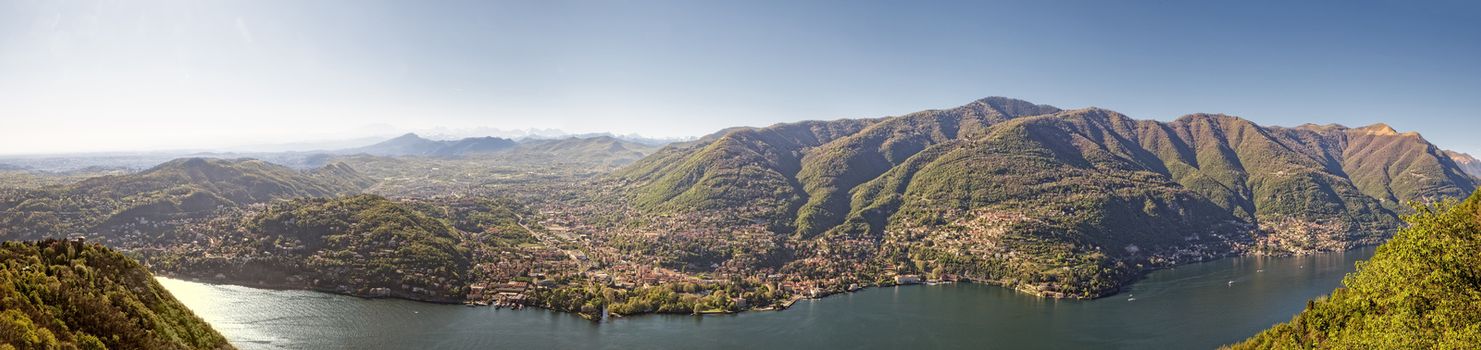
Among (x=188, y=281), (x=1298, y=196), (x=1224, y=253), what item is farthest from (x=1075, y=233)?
(x=188, y=281)

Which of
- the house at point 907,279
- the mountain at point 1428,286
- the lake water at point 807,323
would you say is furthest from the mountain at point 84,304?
the house at point 907,279

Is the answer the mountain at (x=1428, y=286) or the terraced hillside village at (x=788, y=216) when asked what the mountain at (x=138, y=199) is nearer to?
the terraced hillside village at (x=788, y=216)

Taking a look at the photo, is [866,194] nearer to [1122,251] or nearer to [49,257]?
[1122,251]

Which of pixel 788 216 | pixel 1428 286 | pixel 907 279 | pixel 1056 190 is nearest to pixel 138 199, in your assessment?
pixel 788 216

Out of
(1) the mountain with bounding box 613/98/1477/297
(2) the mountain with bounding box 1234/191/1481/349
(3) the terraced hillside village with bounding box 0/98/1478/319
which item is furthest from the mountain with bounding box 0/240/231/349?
(1) the mountain with bounding box 613/98/1477/297

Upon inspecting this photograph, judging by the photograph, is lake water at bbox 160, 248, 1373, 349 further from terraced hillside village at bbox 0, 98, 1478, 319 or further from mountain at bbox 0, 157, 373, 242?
mountain at bbox 0, 157, 373, 242

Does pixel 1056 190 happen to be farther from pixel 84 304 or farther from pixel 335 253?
pixel 84 304

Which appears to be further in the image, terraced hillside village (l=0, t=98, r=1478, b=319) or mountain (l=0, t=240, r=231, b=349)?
terraced hillside village (l=0, t=98, r=1478, b=319)
